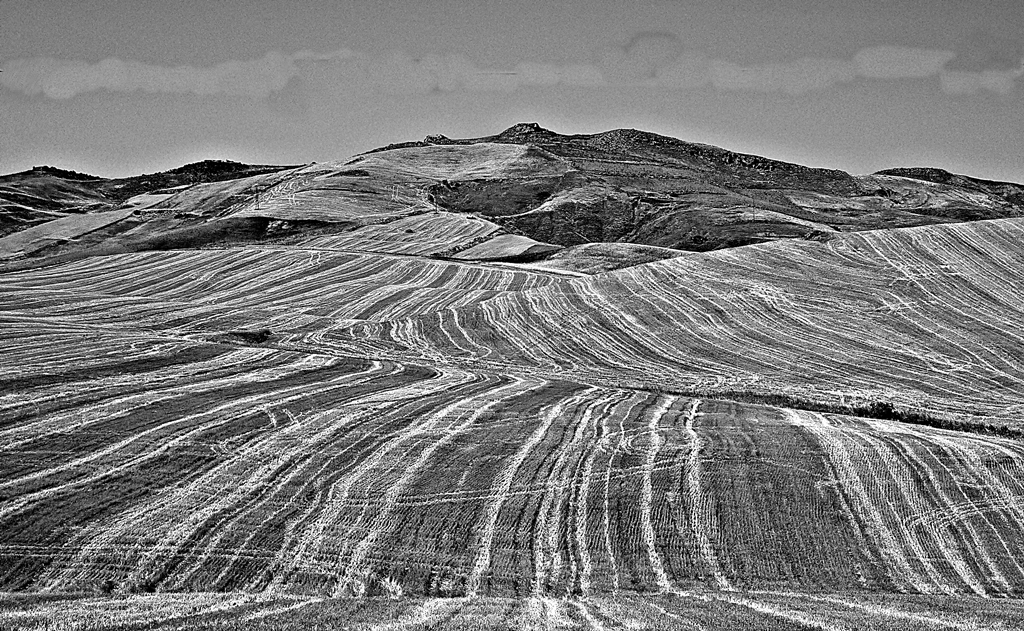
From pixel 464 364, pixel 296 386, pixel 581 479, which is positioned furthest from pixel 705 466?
pixel 464 364

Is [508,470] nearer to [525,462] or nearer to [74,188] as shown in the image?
[525,462]

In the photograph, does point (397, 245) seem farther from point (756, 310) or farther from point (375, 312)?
point (756, 310)

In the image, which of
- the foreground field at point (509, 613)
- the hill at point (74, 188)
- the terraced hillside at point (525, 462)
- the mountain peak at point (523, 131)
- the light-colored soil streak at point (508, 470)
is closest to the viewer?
the foreground field at point (509, 613)

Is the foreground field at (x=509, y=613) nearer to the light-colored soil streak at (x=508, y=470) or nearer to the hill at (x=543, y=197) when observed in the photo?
the light-colored soil streak at (x=508, y=470)

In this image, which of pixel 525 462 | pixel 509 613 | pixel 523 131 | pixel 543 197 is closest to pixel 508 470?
pixel 525 462

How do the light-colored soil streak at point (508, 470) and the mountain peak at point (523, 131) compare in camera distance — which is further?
the mountain peak at point (523, 131)

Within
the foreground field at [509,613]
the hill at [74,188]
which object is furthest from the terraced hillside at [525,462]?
the hill at [74,188]
